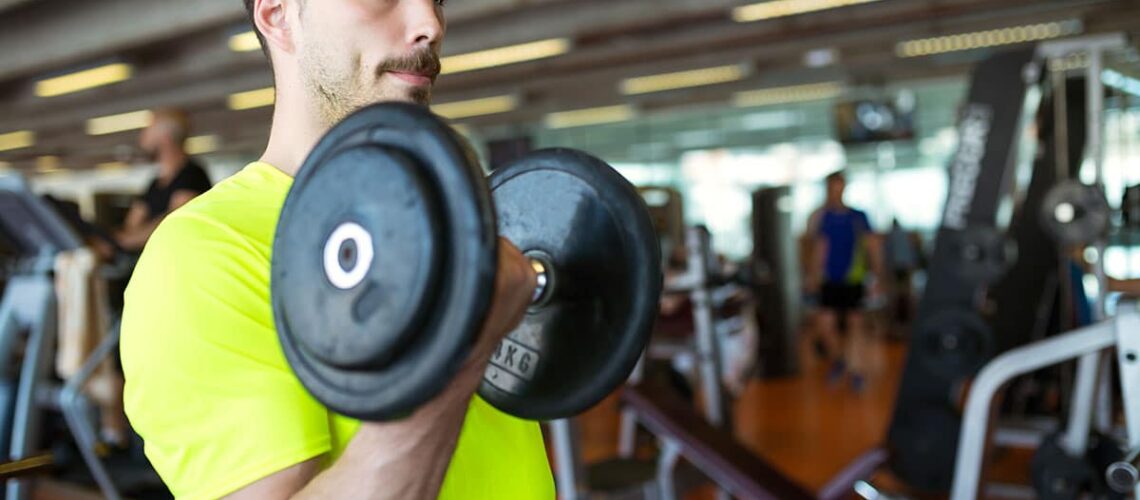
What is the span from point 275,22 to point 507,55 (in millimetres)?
8814

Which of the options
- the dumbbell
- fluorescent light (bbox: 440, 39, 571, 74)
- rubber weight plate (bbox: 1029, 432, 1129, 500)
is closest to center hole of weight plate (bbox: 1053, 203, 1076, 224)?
rubber weight plate (bbox: 1029, 432, 1129, 500)

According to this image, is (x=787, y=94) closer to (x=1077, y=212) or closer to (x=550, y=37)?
(x=550, y=37)

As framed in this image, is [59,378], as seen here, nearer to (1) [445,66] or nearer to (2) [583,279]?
(2) [583,279]

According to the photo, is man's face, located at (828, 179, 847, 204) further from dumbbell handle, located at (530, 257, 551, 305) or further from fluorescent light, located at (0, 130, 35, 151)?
fluorescent light, located at (0, 130, 35, 151)

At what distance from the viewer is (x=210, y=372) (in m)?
0.64

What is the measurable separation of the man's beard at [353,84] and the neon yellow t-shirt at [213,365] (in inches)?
4.1

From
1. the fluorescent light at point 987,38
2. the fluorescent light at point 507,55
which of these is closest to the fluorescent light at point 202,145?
the fluorescent light at point 507,55

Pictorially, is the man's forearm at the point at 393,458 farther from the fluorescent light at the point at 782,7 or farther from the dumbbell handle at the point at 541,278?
the fluorescent light at the point at 782,7

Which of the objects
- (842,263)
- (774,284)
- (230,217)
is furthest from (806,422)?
(230,217)

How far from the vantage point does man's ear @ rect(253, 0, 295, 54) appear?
77 cm

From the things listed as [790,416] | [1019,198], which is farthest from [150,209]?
[1019,198]

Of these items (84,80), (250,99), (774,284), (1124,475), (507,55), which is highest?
(84,80)

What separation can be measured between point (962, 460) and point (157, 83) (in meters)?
9.36

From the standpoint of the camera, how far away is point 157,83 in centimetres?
1029
